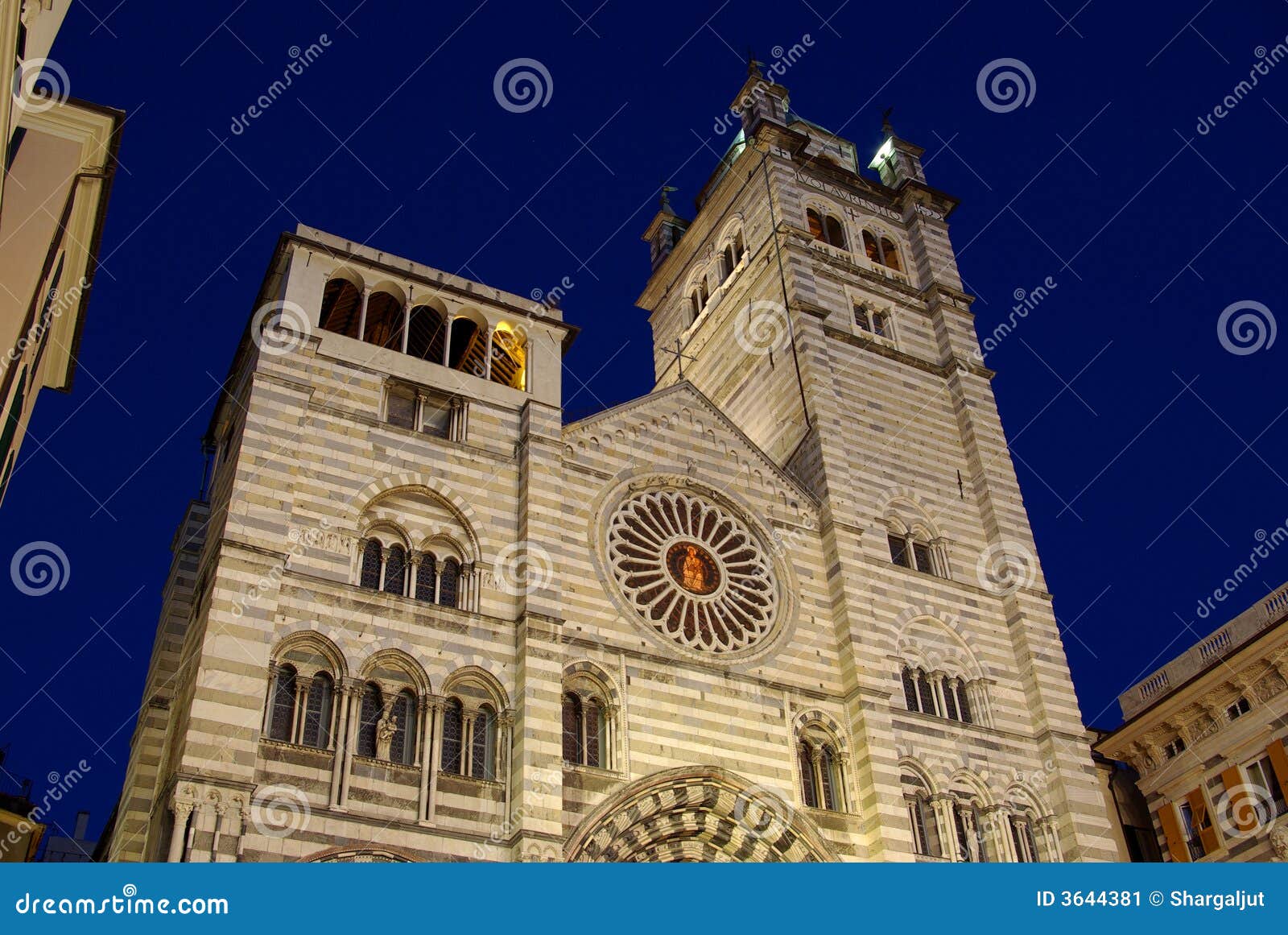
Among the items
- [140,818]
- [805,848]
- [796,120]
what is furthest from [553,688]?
[796,120]

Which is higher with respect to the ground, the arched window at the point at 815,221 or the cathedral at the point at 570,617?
the arched window at the point at 815,221

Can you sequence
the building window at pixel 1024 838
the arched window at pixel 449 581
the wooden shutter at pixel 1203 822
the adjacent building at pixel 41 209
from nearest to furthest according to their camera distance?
the adjacent building at pixel 41 209 → the arched window at pixel 449 581 → the building window at pixel 1024 838 → the wooden shutter at pixel 1203 822

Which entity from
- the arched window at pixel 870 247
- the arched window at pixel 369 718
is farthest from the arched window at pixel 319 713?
the arched window at pixel 870 247

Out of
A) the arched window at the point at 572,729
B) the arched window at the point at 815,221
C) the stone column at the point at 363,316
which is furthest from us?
the arched window at the point at 815,221

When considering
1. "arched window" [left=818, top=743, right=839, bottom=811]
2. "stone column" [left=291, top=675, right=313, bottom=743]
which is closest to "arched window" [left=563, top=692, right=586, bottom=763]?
"stone column" [left=291, top=675, right=313, bottom=743]

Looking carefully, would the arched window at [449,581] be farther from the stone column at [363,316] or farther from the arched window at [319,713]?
the stone column at [363,316]

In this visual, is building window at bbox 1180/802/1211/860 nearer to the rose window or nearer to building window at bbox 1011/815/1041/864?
building window at bbox 1011/815/1041/864

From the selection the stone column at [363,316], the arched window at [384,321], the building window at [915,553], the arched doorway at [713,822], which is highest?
the arched window at [384,321]

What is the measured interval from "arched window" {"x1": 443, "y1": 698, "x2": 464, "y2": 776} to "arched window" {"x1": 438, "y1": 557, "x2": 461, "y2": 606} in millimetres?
1907

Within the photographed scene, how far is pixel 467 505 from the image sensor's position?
2148 cm

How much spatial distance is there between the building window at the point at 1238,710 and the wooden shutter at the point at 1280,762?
1423 millimetres

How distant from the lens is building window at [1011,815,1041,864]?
74.7ft

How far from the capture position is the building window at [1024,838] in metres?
22.8

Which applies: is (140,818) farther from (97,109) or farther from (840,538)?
(840,538)
